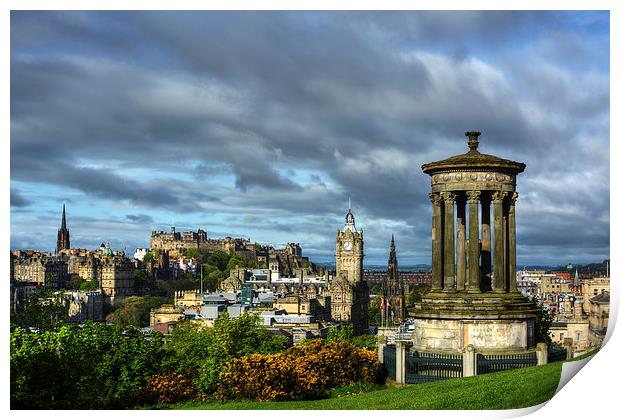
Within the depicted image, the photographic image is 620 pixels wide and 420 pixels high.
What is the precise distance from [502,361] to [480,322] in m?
1.24

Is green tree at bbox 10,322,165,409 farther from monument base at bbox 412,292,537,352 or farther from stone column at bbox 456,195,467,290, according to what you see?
stone column at bbox 456,195,467,290

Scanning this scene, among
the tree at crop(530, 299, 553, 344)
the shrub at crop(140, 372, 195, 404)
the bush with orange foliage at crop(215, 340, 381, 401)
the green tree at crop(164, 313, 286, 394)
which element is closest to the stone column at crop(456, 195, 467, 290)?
the tree at crop(530, 299, 553, 344)

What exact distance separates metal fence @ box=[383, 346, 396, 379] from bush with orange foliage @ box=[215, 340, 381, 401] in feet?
0.87

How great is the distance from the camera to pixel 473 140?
26234 mm

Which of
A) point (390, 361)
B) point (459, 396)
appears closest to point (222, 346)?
point (390, 361)

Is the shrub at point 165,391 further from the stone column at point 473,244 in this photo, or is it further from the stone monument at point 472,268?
the stone column at point 473,244

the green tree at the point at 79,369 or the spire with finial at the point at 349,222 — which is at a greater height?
the spire with finial at the point at 349,222

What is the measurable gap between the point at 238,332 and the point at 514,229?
17265mm

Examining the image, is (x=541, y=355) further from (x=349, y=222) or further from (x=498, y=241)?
(x=349, y=222)

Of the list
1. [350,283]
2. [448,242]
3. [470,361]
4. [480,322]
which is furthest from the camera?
[350,283]

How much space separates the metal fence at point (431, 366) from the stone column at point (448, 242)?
226 centimetres

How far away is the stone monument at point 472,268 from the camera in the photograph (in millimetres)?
24438

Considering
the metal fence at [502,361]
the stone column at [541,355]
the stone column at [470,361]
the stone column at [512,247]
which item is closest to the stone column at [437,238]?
the stone column at [512,247]

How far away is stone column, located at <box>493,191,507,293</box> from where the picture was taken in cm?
2548
